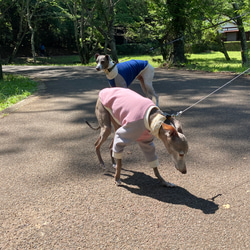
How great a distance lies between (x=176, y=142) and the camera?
307 centimetres

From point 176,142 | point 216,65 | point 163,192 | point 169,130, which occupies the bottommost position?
point 163,192

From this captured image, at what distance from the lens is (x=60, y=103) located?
9.02 m

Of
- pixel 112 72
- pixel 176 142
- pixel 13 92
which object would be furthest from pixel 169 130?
pixel 13 92

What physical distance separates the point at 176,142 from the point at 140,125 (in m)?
0.47

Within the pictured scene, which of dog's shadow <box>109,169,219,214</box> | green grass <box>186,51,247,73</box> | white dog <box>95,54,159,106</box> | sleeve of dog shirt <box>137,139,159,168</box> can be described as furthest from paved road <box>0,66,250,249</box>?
green grass <box>186,51,247,73</box>

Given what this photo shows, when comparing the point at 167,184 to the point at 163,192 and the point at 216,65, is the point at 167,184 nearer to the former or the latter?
the point at 163,192

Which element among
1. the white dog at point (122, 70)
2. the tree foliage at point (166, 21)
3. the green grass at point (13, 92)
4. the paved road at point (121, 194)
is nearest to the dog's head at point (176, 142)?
the paved road at point (121, 194)

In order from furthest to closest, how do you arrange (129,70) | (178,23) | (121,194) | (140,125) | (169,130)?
(178,23)
(129,70)
(121,194)
(140,125)
(169,130)

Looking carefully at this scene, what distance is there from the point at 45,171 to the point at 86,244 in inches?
70.8

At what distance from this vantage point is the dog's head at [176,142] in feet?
10.00

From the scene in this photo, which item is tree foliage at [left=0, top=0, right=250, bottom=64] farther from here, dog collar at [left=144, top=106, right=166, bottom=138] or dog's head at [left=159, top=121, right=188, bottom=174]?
dog's head at [left=159, top=121, right=188, bottom=174]

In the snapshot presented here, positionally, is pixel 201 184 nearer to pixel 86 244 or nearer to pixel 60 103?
pixel 86 244

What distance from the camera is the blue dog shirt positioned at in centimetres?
584

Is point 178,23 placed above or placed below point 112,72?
above
